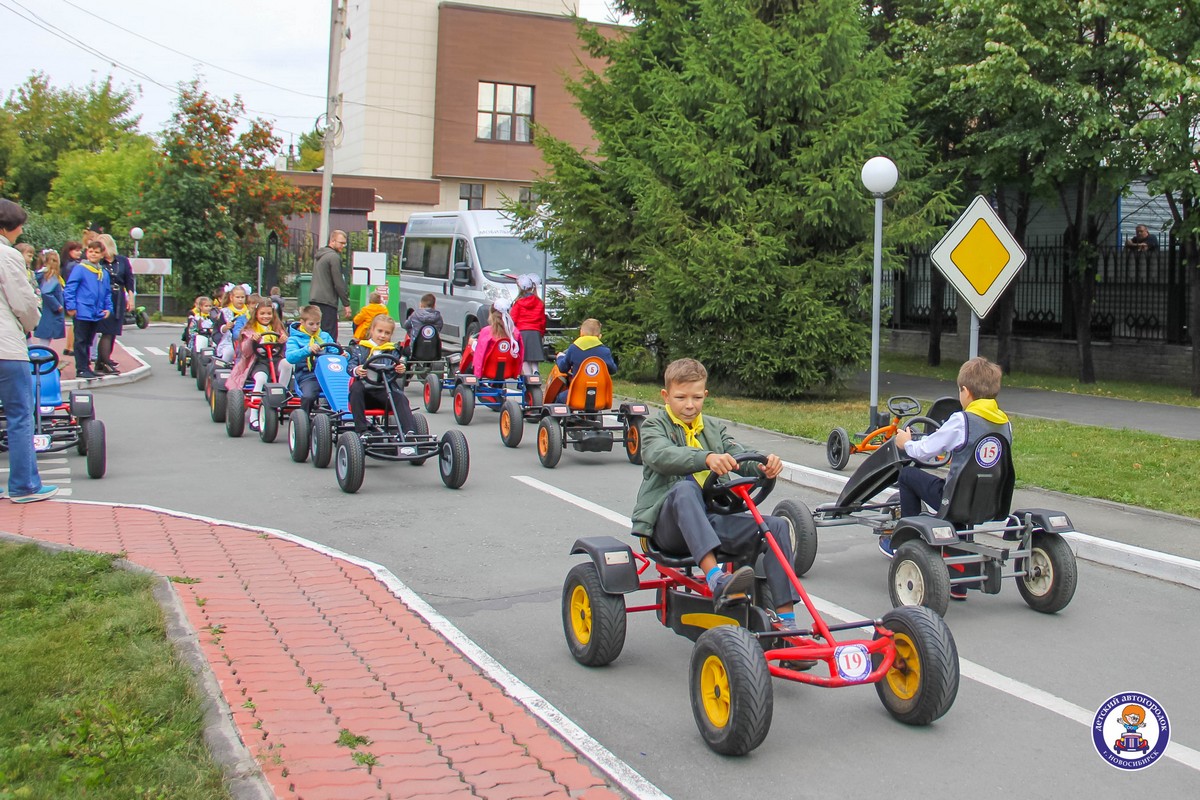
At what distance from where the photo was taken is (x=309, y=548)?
777 centimetres

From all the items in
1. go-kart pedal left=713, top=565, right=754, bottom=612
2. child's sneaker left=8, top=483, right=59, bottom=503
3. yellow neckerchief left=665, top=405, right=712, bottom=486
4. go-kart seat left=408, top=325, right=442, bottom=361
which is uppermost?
go-kart seat left=408, top=325, right=442, bottom=361

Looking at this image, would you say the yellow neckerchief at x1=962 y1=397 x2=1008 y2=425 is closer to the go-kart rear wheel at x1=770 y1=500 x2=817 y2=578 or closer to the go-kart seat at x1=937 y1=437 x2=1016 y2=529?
the go-kart seat at x1=937 y1=437 x2=1016 y2=529

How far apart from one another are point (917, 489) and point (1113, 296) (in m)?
16.1

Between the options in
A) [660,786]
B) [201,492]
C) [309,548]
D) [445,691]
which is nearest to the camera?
[660,786]

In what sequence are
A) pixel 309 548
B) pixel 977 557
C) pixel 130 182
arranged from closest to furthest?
pixel 977 557 < pixel 309 548 < pixel 130 182

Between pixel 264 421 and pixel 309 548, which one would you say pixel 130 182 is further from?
pixel 309 548

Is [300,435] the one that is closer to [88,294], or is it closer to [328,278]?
[328,278]

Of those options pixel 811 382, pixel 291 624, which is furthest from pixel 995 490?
pixel 811 382

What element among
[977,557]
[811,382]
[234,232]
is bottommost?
[977,557]

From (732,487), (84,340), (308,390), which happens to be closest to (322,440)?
(308,390)

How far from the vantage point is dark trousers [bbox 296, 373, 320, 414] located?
12.0 metres

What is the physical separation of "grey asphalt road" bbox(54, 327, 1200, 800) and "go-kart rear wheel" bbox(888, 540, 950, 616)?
0.79ft

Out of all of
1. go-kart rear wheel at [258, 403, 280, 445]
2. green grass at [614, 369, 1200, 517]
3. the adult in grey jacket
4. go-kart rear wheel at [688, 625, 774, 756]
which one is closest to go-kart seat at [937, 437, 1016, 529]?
go-kart rear wheel at [688, 625, 774, 756]

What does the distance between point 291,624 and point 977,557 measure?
3.70 metres
